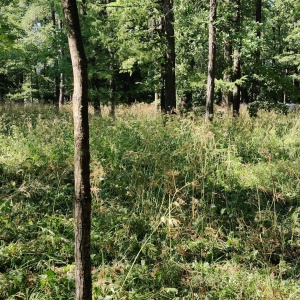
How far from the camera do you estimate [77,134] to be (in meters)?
2.10

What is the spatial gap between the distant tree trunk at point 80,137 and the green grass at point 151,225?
2.16 ft

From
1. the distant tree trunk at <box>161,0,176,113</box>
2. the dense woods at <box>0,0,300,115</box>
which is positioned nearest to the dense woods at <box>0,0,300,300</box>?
the dense woods at <box>0,0,300,115</box>

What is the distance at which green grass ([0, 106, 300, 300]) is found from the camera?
10.3ft

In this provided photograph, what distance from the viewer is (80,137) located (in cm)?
210

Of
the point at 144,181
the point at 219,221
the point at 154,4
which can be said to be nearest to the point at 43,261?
the point at 144,181

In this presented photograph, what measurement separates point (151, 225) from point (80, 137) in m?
2.23

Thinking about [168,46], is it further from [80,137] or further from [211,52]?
[80,137]

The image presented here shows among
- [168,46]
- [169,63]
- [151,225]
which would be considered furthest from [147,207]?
[168,46]

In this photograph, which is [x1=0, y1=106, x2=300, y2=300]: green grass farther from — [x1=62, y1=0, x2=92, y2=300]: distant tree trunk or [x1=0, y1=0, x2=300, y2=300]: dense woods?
[x1=62, y1=0, x2=92, y2=300]: distant tree trunk

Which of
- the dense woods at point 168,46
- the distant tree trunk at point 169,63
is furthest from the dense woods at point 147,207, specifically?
the distant tree trunk at point 169,63

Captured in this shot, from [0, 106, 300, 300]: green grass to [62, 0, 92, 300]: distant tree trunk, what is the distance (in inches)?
26.0

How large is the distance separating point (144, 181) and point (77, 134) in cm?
286

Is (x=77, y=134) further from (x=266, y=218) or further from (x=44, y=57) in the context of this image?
(x=44, y=57)

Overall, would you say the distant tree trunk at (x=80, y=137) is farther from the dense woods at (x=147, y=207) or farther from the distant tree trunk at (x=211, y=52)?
the distant tree trunk at (x=211, y=52)
